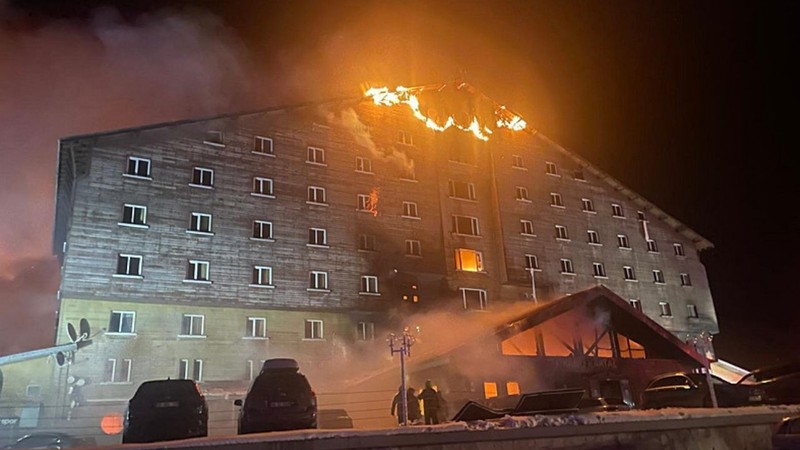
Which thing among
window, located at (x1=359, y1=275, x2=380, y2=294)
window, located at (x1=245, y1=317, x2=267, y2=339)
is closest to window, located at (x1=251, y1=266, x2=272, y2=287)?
window, located at (x1=245, y1=317, x2=267, y2=339)

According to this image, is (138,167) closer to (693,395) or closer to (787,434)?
(693,395)

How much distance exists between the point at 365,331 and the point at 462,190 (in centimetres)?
1255

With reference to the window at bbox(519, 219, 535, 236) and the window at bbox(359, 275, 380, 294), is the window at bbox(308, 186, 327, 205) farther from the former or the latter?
the window at bbox(519, 219, 535, 236)

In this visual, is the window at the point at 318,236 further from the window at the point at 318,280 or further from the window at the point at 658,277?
the window at the point at 658,277

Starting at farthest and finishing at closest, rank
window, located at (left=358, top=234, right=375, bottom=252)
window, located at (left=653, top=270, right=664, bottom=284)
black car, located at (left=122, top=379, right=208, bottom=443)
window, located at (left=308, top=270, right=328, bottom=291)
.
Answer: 1. window, located at (left=653, top=270, right=664, bottom=284)
2. window, located at (left=358, top=234, right=375, bottom=252)
3. window, located at (left=308, top=270, right=328, bottom=291)
4. black car, located at (left=122, top=379, right=208, bottom=443)

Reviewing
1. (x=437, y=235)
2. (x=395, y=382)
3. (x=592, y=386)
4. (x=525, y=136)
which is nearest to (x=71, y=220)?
(x=395, y=382)

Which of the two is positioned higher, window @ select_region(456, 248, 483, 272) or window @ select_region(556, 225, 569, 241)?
window @ select_region(556, 225, 569, 241)

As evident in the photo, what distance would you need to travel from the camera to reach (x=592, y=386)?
22703 millimetres

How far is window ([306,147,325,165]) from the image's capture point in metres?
33.8

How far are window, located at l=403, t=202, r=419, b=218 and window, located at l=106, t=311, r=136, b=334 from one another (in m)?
16.7

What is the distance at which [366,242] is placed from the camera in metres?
33.7

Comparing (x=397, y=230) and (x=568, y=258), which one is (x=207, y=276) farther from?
(x=568, y=258)

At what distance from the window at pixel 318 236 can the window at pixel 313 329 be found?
14.7 feet

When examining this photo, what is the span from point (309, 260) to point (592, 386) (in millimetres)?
16242
